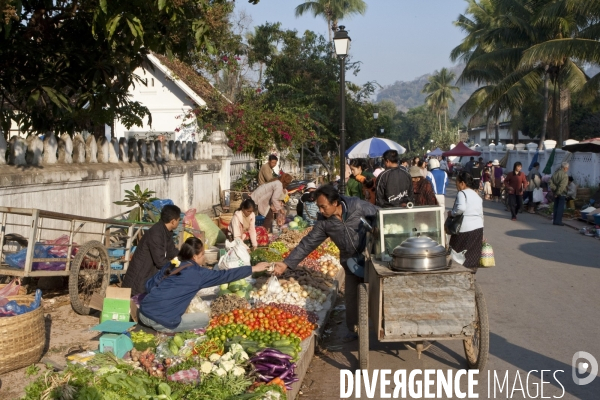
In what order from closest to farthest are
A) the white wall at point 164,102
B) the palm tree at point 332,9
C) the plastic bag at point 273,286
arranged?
the plastic bag at point 273,286 < the white wall at point 164,102 < the palm tree at point 332,9

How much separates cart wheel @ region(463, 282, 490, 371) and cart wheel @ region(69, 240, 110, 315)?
15.4 ft

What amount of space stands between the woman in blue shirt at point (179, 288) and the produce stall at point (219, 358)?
192mm

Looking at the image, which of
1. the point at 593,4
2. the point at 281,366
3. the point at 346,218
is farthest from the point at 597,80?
the point at 281,366

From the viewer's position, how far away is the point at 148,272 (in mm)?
7969

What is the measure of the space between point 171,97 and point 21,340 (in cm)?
2262

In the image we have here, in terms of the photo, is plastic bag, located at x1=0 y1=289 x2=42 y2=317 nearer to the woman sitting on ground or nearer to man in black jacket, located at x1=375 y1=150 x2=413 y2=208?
the woman sitting on ground

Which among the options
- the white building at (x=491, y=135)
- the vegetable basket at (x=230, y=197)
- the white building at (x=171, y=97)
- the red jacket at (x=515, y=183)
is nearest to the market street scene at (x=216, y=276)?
the vegetable basket at (x=230, y=197)

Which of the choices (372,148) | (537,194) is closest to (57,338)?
(372,148)

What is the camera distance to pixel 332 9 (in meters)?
49.2

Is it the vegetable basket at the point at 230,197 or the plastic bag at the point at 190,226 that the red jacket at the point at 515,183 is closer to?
the vegetable basket at the point at 230,197

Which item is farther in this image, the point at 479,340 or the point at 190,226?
the point at 190,226

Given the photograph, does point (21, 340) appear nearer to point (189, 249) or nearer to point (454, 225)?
point (189, 249)

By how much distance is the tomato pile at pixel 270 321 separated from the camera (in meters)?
6.81

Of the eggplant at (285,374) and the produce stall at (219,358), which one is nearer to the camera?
the produce stall at (219,358)
